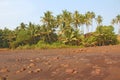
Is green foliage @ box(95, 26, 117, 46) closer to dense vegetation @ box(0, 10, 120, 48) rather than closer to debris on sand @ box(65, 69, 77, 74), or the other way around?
dense vegetation @ box(0, 10, 120, 48)

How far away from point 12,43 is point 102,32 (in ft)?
64.4

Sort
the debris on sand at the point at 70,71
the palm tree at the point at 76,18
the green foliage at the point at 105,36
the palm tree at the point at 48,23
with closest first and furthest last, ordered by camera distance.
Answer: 1. the debris on sand at the point at 70,71
2. the green foliage at the point at 105,36
3. the palm tree at the point at 48,23
4. the palm tree at the point at 76,18

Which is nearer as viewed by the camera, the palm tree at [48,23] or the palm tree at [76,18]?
the palm tree at [48,23]

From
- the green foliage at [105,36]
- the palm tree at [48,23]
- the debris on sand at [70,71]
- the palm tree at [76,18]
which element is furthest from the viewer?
the palm tree at [76,18]

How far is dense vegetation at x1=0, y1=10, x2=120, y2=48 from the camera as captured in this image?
56219 mm

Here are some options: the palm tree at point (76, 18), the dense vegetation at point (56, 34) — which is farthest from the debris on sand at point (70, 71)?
the palm tree at point (76, 18)

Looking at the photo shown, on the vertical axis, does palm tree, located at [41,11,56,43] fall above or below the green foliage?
above

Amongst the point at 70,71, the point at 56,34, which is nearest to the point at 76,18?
the point at 56,34

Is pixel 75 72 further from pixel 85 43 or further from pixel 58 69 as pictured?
pixel 85 43

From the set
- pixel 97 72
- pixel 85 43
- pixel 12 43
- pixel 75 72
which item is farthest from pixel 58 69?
pixel 12 43

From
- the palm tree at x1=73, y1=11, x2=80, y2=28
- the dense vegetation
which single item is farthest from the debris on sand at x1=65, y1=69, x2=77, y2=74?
the palm tree at x1=73, y1=11, x2=80, y2=28

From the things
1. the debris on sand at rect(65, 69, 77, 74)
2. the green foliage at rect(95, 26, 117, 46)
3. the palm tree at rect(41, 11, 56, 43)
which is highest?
the palm tree at rect(41, 11, 56, 43)

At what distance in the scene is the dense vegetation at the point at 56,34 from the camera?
56.2m

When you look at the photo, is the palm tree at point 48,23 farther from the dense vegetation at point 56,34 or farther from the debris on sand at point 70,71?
the debris on sand at point 70,71
